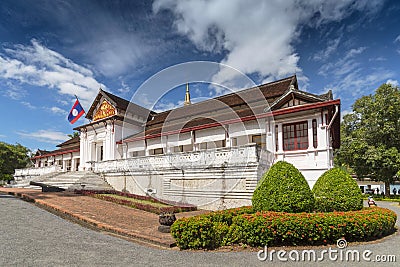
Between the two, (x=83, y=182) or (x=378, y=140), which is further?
(x=378, y=140)

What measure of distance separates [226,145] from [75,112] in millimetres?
15834

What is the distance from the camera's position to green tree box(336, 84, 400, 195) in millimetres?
26469

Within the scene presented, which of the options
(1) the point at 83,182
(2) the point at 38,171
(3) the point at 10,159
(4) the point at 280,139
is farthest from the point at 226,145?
(3) the point at 10,159

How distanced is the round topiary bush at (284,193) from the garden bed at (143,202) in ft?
16.8

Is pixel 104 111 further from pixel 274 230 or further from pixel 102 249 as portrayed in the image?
pixel 274 230

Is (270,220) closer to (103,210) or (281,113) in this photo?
(103,210)

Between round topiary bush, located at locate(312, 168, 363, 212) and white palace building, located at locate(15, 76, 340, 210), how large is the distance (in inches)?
137

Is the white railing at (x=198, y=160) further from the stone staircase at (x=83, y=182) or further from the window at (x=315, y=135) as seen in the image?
the window at (x=315, y=135)

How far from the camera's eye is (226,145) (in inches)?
700

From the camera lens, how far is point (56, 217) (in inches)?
409

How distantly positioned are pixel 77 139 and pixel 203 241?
3397cm

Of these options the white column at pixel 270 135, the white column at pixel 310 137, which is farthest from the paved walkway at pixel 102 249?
the white column at pixel 270 135

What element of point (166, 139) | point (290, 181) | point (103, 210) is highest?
point (166, 139)

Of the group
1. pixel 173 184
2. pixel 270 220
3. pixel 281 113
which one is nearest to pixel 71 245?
pixel 270 220
